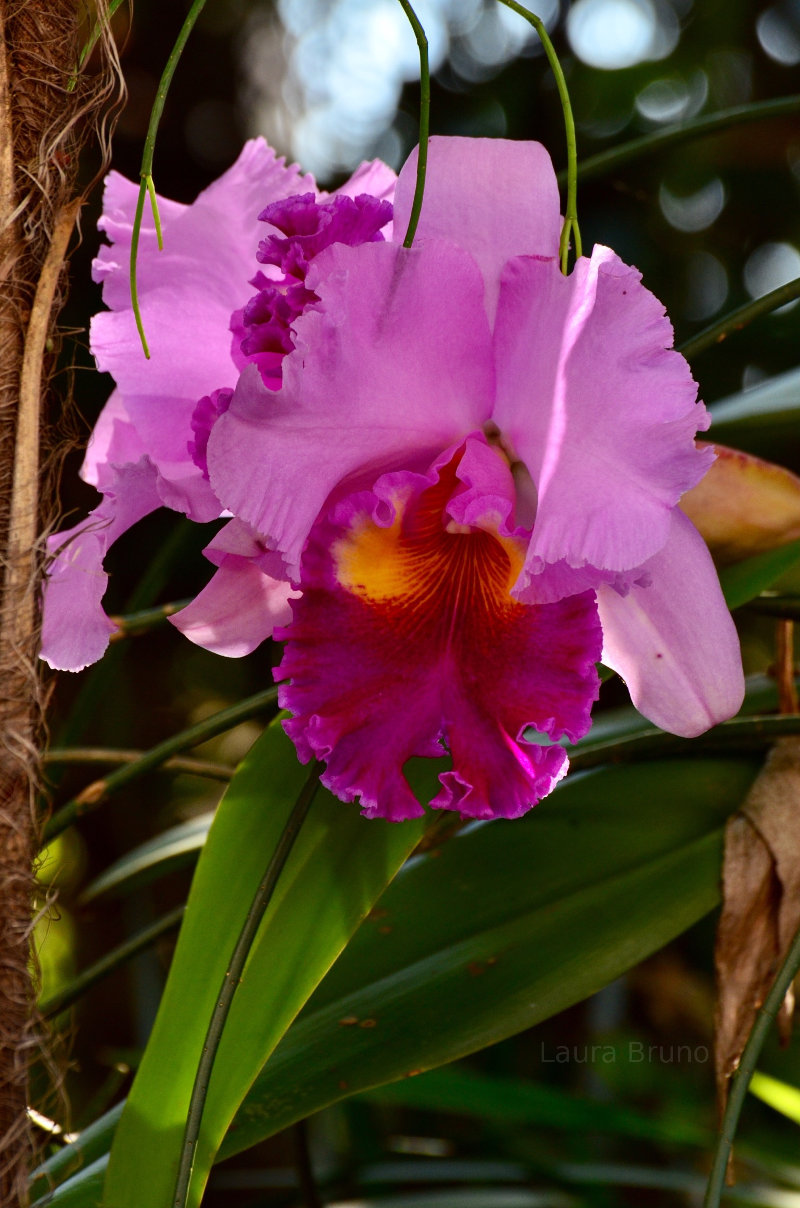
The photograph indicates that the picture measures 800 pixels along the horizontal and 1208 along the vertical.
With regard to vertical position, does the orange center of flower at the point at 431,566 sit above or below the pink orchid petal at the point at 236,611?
above

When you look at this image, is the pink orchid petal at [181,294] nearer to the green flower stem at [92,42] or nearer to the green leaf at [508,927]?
the green flower stem at [92,42]

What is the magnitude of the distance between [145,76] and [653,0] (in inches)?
32.8

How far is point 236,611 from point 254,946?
0.14 metres

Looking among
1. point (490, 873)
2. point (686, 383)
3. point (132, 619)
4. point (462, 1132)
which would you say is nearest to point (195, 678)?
point (462, 1132)

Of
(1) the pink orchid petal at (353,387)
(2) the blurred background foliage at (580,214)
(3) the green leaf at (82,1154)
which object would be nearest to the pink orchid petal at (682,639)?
(1) the pink orchid petal at (353,387)

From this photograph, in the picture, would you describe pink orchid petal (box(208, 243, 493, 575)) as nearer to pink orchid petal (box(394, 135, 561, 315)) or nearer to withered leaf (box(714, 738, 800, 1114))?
pink orchid petal (box(394, 135, 561, 315))

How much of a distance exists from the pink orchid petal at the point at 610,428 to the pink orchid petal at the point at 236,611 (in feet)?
0.42

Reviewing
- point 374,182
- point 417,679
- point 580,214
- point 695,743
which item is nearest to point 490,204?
point 374,182

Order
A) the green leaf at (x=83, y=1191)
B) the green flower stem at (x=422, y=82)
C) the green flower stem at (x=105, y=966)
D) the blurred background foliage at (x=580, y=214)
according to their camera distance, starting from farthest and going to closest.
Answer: the blurred background foliage at (x=580, y=214) < the green flower stem at (x=105, y=966) < the green leaf at (x=83, y=1191) < the green flower stem at (x=422, y=82)

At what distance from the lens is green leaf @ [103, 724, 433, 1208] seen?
40 centimetres

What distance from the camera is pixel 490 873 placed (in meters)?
0.56

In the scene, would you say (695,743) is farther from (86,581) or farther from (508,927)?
(86,581)

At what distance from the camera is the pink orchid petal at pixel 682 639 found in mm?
438

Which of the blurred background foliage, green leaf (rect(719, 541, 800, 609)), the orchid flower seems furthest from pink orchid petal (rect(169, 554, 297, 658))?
the blurred background foliage
